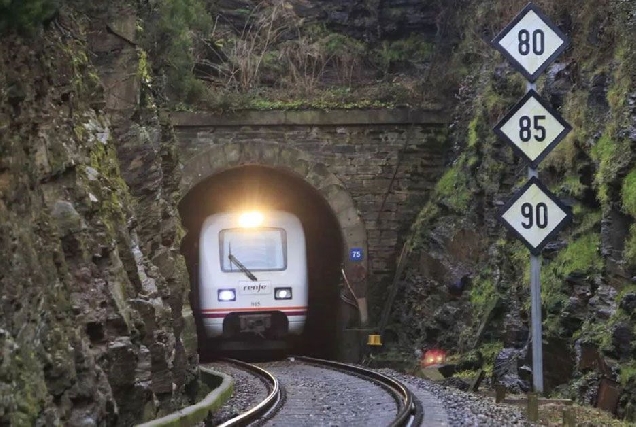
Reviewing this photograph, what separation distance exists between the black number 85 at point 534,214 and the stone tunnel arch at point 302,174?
37.9ft

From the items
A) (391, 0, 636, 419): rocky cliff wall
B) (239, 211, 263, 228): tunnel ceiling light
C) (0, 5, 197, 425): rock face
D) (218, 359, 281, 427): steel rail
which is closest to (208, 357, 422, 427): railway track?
(218, 359, 281, 427): steel rail

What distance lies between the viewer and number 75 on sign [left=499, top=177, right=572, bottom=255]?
693cm

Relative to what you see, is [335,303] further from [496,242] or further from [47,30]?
[47,30]

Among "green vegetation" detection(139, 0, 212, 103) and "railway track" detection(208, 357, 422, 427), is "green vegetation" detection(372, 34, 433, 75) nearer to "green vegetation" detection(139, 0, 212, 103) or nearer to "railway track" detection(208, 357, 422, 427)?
"green vegetation" detection(139, 0, 212, 103)

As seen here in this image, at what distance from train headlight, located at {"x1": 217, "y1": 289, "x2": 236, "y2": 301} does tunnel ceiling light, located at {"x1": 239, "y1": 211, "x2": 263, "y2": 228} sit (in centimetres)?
126

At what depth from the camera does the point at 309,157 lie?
60.4 ft

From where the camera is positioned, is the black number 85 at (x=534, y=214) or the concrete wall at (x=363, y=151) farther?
the concrete wall at (x=363, y=151)

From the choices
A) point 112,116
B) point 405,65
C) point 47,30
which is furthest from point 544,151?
point 405,65

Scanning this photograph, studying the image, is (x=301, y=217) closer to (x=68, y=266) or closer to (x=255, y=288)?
(x=255, y=288)

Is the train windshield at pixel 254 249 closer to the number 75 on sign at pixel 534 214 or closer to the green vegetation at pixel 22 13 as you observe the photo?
the number 75 on sign at pixel 534 214

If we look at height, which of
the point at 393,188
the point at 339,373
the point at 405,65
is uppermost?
the point at 405,65

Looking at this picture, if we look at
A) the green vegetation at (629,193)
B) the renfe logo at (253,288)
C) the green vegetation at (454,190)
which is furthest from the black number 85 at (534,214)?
the renfe logo at (253,288)

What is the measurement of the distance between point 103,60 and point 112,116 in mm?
613

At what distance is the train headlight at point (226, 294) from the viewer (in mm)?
18031
